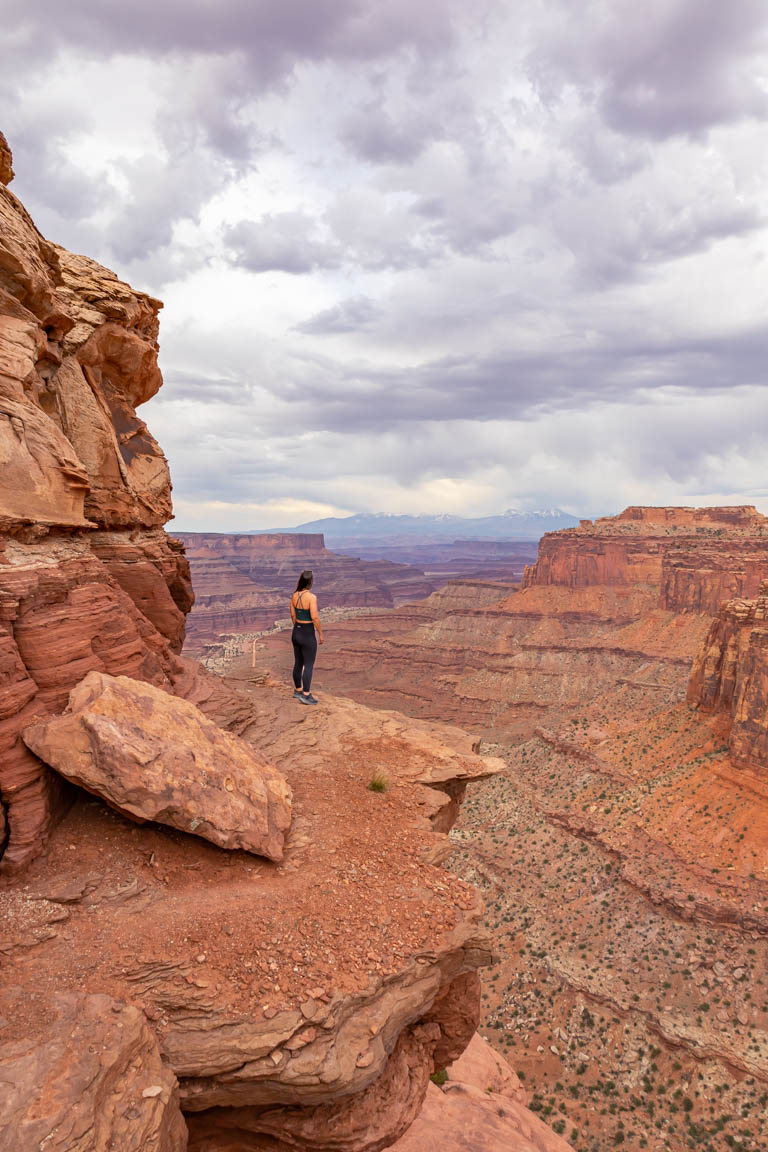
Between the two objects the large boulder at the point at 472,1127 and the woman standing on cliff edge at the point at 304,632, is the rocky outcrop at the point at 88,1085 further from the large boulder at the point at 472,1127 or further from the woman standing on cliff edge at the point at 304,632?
the woman standing on cliff edge at the point at 304,632

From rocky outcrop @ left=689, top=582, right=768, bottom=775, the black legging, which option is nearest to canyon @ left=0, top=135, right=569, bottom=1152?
the black legging

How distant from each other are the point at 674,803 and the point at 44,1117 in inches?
1519

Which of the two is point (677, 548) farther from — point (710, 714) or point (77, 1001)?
point (77, 1001)

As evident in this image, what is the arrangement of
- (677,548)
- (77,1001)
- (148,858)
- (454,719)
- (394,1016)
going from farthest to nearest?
(677,548) < (454,719) < (148,858) < (394,1016) < (77,1001)

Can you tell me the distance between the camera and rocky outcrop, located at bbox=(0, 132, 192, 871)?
8.66 m

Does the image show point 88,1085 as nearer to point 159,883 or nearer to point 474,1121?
point 159,883

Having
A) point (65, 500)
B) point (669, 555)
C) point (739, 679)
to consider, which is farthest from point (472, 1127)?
point (669, 555)

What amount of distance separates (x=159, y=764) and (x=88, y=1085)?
12.7 ft

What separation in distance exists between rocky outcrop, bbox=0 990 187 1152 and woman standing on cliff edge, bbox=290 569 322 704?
9.39 metres

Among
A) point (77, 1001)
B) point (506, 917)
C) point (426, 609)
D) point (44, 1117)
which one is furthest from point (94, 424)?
point (426, 609)

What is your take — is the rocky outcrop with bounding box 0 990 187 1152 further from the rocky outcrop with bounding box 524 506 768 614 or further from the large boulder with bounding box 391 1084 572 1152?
the rocky outcrop with bounding box 524 506 768 614

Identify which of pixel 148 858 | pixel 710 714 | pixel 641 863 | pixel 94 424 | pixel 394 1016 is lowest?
pixel 641 863

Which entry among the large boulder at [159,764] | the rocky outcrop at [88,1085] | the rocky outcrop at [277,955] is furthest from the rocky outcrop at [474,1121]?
the rocky outcrop at [88,1085]

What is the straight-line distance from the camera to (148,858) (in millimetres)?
8664
